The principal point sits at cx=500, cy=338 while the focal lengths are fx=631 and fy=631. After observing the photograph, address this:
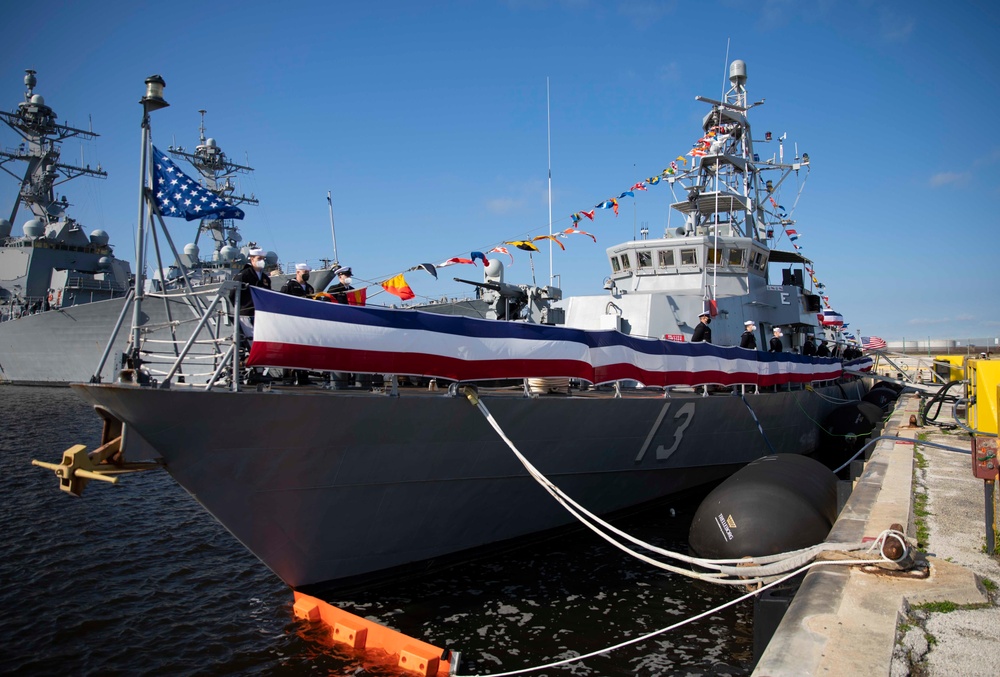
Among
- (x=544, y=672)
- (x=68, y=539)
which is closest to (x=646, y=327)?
(x=544, y=672)

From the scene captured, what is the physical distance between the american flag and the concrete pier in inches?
220

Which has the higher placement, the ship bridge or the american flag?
the ship bridge

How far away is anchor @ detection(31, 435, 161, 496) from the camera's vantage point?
488 centimetres

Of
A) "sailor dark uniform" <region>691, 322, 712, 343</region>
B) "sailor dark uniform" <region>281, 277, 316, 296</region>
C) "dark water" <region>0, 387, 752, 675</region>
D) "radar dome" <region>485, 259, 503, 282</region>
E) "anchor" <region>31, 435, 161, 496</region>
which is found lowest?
"dark water" <region>0, 387, 752, 675</region>

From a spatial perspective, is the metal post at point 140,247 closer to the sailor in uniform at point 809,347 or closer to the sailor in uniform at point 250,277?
the sailor in uniform at point 250,277

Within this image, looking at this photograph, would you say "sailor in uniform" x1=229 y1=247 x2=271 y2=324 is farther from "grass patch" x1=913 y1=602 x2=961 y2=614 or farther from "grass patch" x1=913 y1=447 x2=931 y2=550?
"grass patch" x1=913 y1=447 x2=931 y2=550

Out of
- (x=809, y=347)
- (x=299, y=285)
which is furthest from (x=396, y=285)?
(x=809, y=347)

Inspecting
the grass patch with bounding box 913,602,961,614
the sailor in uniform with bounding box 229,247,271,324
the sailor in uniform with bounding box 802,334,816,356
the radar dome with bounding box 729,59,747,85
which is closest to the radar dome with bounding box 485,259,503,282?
the sailor in uniform with bounding box 229,247,271,324

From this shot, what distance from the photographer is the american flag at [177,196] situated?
19.4ft

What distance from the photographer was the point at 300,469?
5.82 meters

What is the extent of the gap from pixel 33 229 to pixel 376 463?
47.9 m

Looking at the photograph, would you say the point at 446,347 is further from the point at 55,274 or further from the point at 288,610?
the point at 55,274

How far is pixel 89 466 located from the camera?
5.02 m

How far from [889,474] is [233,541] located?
8769 millimetres
